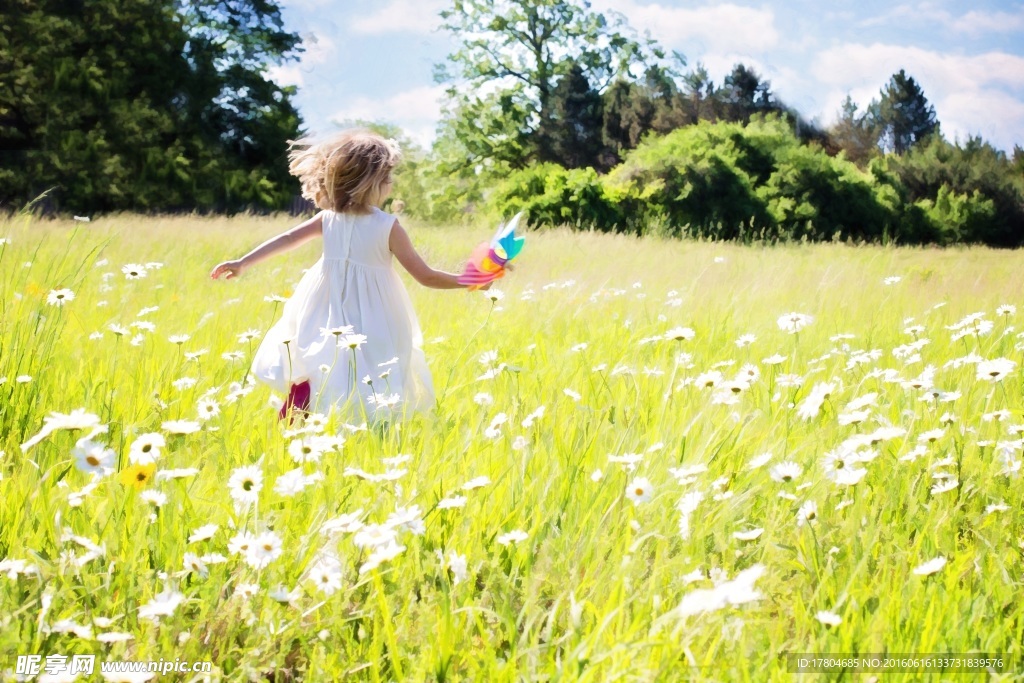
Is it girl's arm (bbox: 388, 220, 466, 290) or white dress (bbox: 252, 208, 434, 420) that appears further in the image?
girl's arm (bbox: 388, 220, 466, 290)

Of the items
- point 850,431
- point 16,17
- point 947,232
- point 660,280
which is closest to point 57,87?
point 16,17

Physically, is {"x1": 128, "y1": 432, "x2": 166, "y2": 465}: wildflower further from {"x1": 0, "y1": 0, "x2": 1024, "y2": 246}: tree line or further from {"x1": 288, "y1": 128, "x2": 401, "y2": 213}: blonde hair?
{"x1": 0, "y1": 0, "x2": 1024, "y2": 246}: tree line

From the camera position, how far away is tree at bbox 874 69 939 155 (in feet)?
111

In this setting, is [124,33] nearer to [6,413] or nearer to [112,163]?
[112,163]

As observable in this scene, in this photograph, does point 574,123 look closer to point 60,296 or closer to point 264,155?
point 264,155

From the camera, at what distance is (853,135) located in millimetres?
34281

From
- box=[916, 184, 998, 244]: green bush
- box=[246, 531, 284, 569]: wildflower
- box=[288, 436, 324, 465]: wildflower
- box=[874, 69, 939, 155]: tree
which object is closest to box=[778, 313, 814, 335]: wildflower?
box=[288, 436, 324, 465]: wildflower

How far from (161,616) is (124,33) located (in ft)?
70.9

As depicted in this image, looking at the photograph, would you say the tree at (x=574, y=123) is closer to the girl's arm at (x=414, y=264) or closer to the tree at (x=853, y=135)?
the tree at (x=853, y=135)

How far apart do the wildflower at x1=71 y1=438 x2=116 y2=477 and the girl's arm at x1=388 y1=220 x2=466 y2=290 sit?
5.91ft

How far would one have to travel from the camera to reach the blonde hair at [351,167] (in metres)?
3.22

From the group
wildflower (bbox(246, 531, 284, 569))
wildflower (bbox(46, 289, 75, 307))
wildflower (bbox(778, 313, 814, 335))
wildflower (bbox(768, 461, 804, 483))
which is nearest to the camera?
wildflower (bbox(246, 531, 284, 569))

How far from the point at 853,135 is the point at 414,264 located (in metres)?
35.1

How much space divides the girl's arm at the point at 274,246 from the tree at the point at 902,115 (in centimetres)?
3437
